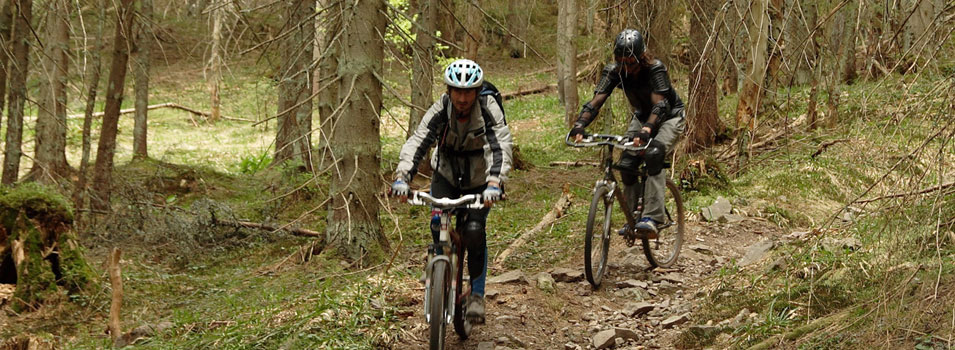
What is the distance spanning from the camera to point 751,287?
5.88 metres

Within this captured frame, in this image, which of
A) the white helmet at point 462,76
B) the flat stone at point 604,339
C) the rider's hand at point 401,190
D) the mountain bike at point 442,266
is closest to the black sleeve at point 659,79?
the flat stone at point 604,339

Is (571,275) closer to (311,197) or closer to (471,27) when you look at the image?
(311,197)

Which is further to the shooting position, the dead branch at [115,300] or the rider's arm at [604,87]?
the rider's arm at [604,87]

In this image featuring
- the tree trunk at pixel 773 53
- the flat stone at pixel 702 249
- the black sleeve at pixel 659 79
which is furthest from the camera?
the flat stone at pixel 702 249

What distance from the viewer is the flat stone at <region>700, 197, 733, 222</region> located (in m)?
9.12

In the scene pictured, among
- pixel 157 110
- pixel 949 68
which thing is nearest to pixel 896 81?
pixel 949 68

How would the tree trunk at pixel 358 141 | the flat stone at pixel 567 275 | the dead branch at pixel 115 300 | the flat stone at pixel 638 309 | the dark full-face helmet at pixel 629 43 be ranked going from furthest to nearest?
the tree trunk at pixel 358 141
the flat stone at pixel 567 275
the flat stone at pixel 638 309
the dark full-face helmet at pixel 629 43
the dead branch at pixel 115 300

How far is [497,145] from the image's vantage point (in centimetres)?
504

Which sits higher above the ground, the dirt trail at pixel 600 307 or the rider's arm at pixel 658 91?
the rider's arm at pixel 658 91

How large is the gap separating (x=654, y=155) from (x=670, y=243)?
6.08ft

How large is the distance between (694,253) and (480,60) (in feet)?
97.0

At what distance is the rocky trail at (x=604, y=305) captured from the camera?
568cm

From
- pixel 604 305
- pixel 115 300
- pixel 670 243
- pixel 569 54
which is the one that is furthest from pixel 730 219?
pixel 569 54

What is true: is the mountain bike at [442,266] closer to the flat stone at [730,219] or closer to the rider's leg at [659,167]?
the rider's leg at [659,167]
